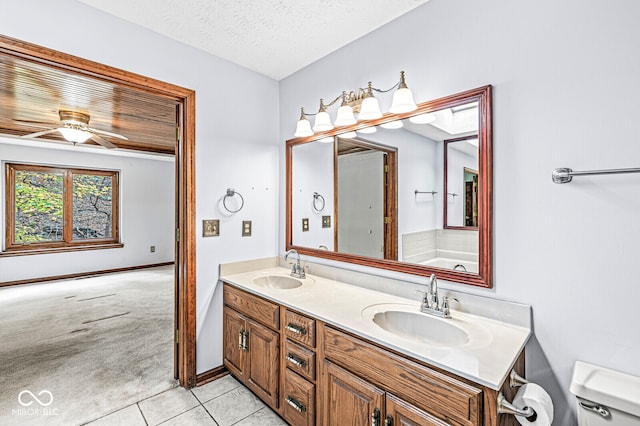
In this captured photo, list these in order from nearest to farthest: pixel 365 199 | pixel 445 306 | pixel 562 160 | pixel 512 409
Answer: pixel 512 409, pixel 562 160, pixel 445 306, pixel 365 199

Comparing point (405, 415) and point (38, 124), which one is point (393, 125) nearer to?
point (405, 415)

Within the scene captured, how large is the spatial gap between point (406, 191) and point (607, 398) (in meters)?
1.21

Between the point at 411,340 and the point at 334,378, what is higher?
the point at 411,340

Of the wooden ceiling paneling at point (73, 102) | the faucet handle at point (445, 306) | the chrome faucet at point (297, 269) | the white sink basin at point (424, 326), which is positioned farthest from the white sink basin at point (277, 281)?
the wooden ceiling paneling at point (73, 102)

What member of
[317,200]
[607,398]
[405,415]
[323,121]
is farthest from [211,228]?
[607,398]

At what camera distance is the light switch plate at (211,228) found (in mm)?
2231

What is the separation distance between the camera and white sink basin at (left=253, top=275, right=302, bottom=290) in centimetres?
228

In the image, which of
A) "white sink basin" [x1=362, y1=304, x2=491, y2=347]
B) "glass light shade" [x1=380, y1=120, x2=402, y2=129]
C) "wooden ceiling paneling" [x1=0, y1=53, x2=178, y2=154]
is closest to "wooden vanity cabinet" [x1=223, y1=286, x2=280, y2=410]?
"white sink basin" [x1=362, y1=304, x2=491, y2=347]

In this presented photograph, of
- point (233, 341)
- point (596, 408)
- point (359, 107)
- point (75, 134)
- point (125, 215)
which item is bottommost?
point (233, 341)

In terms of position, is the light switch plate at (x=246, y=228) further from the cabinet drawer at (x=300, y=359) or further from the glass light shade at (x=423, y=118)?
the glass light shade at (x=423, y=118)

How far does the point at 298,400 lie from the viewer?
164 centimetres

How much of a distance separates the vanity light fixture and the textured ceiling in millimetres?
393

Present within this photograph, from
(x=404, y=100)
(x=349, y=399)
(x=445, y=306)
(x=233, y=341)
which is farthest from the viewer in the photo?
(x=233, y=341)

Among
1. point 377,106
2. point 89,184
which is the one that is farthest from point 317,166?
point 89,184
